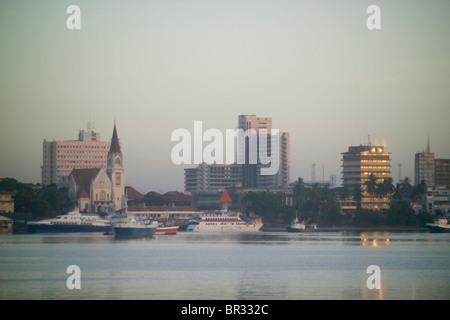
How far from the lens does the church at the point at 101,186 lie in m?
176

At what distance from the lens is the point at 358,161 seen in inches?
7510

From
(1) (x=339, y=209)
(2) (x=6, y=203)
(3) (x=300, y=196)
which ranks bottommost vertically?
(1) (x=339, y=209)

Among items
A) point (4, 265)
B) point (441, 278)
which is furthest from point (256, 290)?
point (4, 265)

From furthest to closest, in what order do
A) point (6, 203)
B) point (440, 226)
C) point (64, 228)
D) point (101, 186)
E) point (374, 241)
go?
1. point (101, 186)
2. point (6, 203)
3. point (440, 226)
4. point (64, 228)
5. point (374, 241)

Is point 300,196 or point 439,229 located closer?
point 439,229

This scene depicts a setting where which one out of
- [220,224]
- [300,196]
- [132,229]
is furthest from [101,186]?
[132,229]

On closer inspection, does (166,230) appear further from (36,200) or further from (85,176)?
(85,176)

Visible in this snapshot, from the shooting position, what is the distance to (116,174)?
591 feet

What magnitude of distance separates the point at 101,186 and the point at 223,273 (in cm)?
12383

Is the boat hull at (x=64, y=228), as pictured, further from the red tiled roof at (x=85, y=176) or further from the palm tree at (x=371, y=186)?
the palm tree at (x=371, y=186)

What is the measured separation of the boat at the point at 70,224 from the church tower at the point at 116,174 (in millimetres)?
36534

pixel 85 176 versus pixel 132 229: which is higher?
pixel 85 176

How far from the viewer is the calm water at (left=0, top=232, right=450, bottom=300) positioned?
44.8 meters
